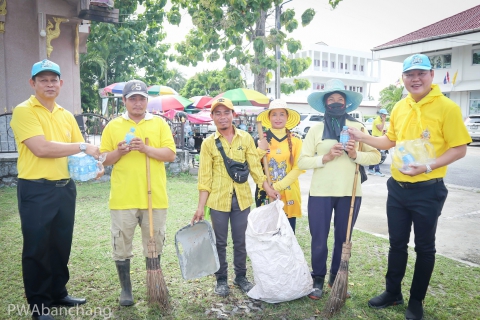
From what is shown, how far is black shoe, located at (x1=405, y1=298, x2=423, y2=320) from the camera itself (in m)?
3.23

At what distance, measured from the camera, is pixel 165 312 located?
333 centimetres

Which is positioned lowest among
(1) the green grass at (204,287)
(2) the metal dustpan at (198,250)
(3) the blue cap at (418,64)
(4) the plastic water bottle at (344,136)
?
(1) the green grass at (204,287)

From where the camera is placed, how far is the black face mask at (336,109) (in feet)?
12.0

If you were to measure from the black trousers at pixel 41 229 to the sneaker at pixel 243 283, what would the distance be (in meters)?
1.65

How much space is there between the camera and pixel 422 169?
9.75ft

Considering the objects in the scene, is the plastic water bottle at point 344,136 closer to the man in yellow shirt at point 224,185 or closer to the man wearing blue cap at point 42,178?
the man in yellow shirt at point 224,185

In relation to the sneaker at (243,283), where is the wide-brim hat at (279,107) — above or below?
above

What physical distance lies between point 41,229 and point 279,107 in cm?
248

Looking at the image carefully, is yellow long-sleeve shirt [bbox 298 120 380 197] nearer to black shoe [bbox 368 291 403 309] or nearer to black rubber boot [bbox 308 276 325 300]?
black rubber boot [bbox 308 276 325 300]

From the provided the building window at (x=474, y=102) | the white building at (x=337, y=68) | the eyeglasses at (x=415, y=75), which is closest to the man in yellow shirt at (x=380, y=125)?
the eyeglasses at (x=415, y=75)

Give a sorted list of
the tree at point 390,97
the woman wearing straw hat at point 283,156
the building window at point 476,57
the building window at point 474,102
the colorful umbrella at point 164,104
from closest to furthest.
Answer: the woman wearing straw hat at point 283,156
the colorful umbrella at point 164,104
the building window at point 476,57
the building window at point 474,102
the tree at point 390,97

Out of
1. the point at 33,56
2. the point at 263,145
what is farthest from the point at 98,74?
the point at 263,145

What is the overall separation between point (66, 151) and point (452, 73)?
2794 centimetres

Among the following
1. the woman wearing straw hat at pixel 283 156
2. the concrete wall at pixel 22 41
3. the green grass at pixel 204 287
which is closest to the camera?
the green grass at pixel 204 287
